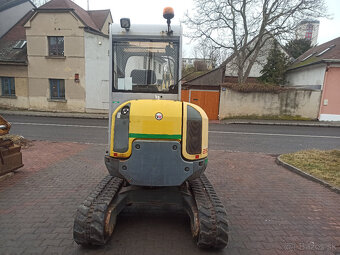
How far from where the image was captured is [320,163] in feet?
22.2

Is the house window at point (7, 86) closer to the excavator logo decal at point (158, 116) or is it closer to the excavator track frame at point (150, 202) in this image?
the excavator track frame at point (150, 202)

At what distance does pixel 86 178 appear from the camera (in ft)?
17.8

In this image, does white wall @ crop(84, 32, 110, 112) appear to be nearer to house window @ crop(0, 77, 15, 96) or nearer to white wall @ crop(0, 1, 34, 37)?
house window @ crop(0, 77, 15, 96)

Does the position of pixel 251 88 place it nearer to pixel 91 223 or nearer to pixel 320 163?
pixel 320 163

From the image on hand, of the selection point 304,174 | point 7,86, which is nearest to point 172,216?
point 304,174

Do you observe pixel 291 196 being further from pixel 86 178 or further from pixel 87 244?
pixel 86 178

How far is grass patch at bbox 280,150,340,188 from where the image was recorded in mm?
5716

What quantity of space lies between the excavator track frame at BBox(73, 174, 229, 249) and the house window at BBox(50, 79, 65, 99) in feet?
61.1

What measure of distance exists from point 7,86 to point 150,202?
882 inches

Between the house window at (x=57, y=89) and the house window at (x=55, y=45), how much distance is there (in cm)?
226

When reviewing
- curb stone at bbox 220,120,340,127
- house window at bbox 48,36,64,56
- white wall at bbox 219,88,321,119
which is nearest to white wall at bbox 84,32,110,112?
house window at bbox 48,36,64,56

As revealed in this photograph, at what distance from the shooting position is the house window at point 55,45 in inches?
758

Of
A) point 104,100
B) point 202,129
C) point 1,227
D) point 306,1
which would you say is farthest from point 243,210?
point 306,1

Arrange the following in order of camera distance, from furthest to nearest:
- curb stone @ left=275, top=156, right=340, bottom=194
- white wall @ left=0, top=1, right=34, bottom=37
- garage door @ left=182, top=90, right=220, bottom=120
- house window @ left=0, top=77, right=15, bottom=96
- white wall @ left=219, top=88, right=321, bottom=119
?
white wall @ left=0, top=1, right=34, bottom=37 → house window @ left=0, top=77, right=15, bottom=96 → garage door @ left=182, top=90, right=220, bottom=120 → white wall @ left=219, top=88, right=321, bottom=119 → curb stone @ left=275, top=156, right=340, bottom=194
